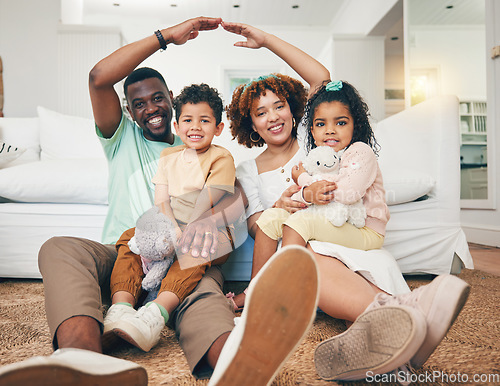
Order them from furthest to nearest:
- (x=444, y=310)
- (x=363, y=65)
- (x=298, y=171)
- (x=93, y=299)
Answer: (x=363, y=65)
(x=298, y=171)
(x=93, y=299)
(x=444, y=310)

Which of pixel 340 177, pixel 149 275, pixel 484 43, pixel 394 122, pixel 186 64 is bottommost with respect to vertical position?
pixel 149 275

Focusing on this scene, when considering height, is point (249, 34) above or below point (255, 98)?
above

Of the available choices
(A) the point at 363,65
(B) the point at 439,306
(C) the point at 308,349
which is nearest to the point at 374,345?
(B) the point at 439,306

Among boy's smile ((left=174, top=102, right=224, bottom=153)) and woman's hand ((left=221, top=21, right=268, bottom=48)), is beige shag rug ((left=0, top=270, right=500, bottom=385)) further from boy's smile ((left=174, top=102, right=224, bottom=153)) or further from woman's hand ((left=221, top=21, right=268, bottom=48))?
woman's hand ((left=221, top=21, right=268, bottom=48))

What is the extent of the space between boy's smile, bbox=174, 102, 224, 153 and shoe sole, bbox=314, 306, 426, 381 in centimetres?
61

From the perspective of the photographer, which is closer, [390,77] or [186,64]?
[186,64]

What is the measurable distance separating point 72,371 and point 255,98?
854 millimetres

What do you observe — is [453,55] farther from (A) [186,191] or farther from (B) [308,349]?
(B) [308,349]

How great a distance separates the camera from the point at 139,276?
2.69 ft

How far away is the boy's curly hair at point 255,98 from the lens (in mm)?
1075

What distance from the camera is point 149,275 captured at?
80 cm

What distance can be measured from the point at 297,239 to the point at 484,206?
2.18m

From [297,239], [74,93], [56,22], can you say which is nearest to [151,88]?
[297,239]

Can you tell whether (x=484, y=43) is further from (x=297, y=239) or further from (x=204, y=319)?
(x=204, y=319)
